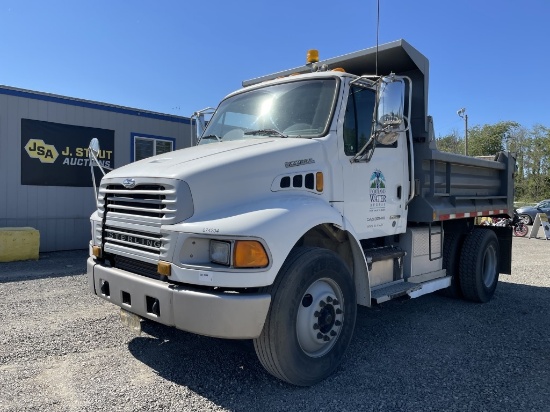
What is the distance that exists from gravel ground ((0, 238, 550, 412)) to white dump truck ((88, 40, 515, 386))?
366mm

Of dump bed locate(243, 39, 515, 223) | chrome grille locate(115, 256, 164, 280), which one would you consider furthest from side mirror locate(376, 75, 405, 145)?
chrome grille locate(115, 256, 164, 280)

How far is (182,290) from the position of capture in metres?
3.06

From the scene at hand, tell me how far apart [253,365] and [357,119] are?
8.19 feet

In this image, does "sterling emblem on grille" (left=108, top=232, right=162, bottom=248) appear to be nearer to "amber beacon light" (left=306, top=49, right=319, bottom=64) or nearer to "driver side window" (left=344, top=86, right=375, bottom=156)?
"driver side window" (left=344, top=86, right=375, bottom=156)

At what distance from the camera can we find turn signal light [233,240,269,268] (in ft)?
9.85

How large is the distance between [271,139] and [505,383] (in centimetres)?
284

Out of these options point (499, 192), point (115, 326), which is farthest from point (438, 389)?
point (499, 192)

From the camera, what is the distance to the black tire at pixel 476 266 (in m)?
6.20

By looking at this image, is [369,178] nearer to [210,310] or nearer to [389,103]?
[389,103]

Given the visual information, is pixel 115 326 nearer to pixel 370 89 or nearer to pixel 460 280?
pixel 370 89

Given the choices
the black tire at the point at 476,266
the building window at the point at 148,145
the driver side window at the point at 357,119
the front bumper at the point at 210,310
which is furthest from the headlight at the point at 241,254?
the building window at the point at 148,145

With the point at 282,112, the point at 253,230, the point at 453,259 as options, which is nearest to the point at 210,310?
the point at 253,230

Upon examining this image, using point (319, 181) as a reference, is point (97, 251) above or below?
below

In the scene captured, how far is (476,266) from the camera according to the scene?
6211 mm
